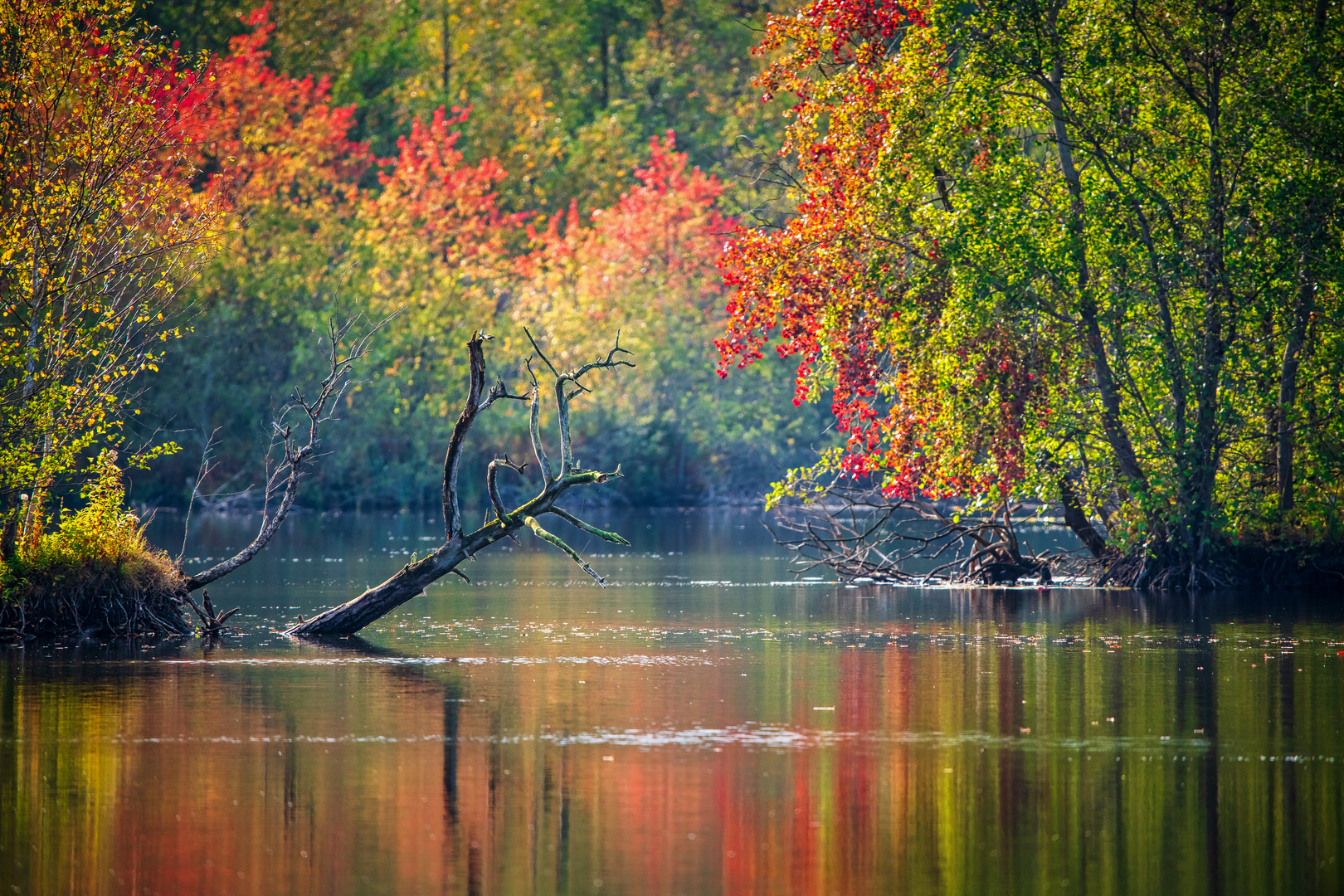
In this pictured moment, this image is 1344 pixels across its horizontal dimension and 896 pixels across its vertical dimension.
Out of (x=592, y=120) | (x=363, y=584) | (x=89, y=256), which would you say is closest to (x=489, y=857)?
(x=89, y=256)

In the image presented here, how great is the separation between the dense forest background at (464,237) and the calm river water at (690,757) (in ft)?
88.9

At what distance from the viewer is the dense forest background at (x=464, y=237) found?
52.2 metres

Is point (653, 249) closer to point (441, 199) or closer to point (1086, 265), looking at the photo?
point (441, 199)

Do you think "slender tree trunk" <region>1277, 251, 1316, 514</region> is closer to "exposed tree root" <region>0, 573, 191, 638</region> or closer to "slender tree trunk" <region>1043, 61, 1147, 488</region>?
"slender tree trunk" <region>1043, 61, 1147, 488</region>

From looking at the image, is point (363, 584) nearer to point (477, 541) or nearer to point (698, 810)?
point (477, 541)

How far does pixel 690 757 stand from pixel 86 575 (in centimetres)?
1028

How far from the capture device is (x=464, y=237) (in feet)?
197

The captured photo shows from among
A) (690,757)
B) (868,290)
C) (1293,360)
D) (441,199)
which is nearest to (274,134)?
(441,199)

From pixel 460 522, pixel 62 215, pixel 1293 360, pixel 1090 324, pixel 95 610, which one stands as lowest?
pixel 95 610

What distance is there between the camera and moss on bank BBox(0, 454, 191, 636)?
20.3 metres

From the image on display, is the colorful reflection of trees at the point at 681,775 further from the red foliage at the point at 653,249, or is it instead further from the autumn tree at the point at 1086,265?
the red foliage at the point at 653,249

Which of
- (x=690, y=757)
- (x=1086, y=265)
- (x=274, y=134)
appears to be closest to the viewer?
(x=690, y=757)

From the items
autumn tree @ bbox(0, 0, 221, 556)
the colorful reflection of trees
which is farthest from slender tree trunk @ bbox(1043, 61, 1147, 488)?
autumn tree @ bbox(0, 0, 221, 556)

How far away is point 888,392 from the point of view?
28.3 m
